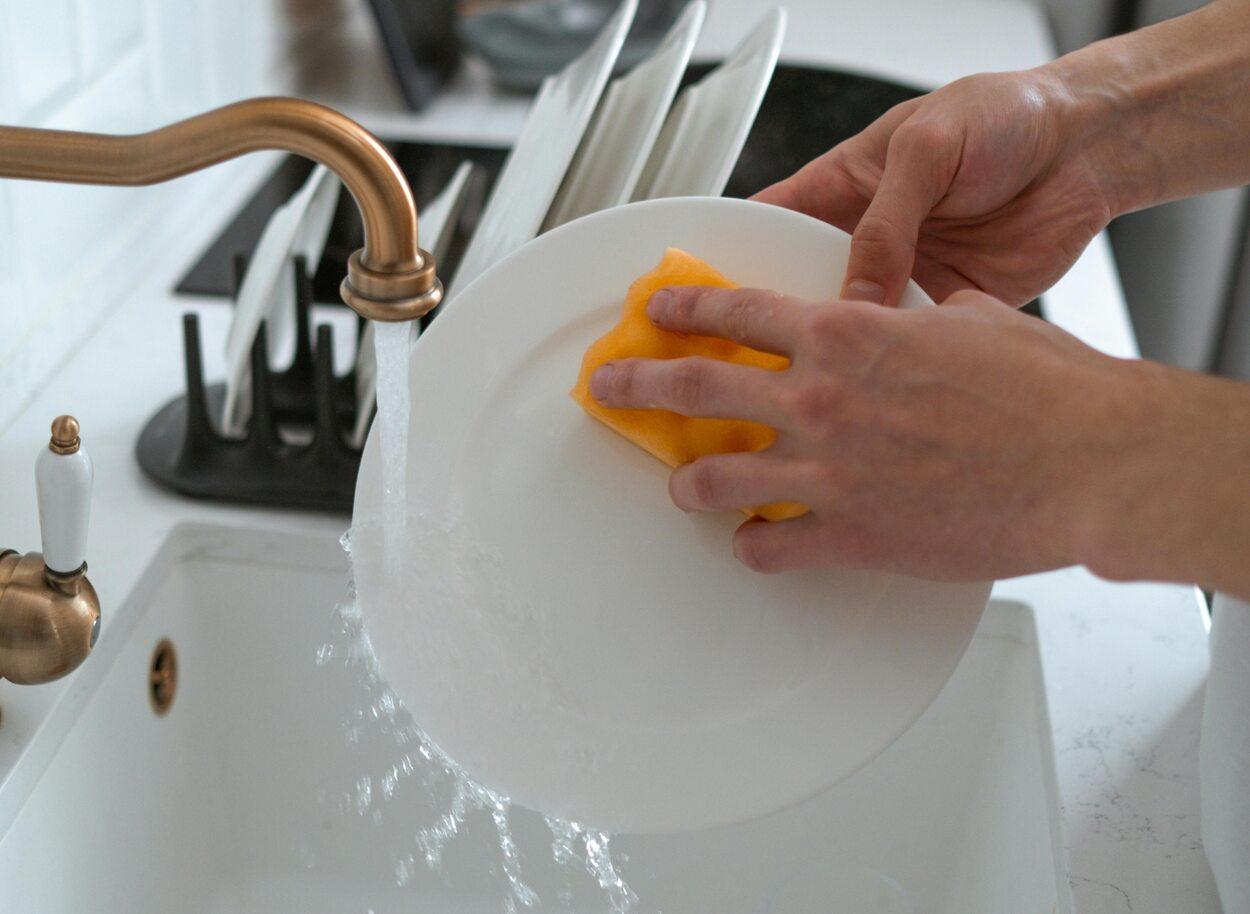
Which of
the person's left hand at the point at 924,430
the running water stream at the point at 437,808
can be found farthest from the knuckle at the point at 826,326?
the running water stream at the point at 437,808

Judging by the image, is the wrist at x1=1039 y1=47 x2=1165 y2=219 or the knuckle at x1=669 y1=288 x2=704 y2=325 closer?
the knuckle at x1=669 y1=288 x2=704 y2=325

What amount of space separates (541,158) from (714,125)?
0.12m

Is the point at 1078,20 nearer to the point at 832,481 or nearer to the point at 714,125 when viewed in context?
the point at 714,125

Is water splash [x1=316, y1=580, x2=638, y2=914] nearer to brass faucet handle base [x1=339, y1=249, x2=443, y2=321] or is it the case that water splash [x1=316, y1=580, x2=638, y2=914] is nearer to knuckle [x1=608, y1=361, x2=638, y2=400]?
knuckle [x1=608, y1=361, x2=638, y2=400]

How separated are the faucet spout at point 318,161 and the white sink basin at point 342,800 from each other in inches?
15.9

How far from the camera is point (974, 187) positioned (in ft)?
2.65

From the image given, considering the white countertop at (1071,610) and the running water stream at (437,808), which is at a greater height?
the white countertop at (1071,610)

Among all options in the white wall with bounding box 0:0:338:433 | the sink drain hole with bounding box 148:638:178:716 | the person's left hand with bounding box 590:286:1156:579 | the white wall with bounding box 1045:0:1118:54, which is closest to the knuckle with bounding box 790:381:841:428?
the person's left hand with bounding box 590:286:1156:579

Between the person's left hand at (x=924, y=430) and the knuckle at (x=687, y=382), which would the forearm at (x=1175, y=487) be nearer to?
the person's left hand at (x=924, y=430)

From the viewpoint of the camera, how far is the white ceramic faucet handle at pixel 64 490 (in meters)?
0.64

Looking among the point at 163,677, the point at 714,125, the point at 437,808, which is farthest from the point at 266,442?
the point at 714,125

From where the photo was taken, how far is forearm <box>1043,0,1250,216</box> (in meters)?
0.84

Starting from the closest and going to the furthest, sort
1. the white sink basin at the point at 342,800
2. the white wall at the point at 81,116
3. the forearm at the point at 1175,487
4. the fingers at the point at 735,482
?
the forearm at the point at 1175,487
the fingers at the point at 735,482
the white sink basin at the point at 342,800
the white wall at the point at 81,116

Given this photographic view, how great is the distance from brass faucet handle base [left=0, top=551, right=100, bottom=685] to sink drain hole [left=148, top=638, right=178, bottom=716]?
20cm
